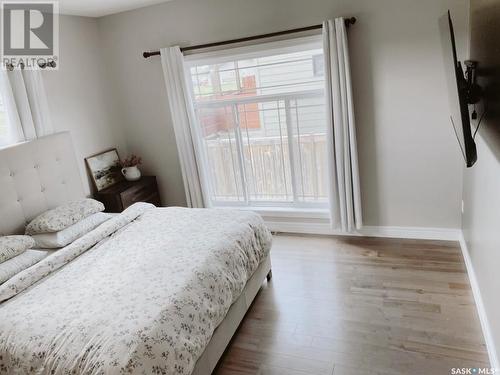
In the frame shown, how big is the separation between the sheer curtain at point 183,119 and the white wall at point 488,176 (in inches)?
99.9

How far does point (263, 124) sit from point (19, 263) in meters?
2.44

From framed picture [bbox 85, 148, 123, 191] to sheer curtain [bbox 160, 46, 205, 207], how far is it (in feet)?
2.46

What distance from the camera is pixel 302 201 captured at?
157 inches

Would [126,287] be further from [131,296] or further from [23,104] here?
[23,104]

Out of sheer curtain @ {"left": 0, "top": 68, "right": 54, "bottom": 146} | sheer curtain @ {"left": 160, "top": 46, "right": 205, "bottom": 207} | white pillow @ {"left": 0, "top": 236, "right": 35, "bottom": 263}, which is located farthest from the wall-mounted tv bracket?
sheer curtain @ {"left": 0, "top": 68, "right": 54, "bottom": 146}

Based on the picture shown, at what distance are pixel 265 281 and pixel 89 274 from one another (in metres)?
1.39

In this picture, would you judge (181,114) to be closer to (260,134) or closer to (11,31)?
(260,134)

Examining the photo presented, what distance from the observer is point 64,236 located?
283 centimetres

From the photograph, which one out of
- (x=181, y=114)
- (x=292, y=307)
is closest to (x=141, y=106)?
(x=181, y=114)

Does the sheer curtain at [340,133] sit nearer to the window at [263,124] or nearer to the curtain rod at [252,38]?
the curtain rod at [252,38]

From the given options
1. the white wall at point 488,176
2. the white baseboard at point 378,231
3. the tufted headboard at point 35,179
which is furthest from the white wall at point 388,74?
the tufted headboard at point 35,179

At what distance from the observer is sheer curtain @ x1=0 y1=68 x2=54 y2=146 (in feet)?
10.1

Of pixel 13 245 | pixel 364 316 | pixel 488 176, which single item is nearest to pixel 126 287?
pixel 13 245

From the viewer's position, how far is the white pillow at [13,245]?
8.06ft
